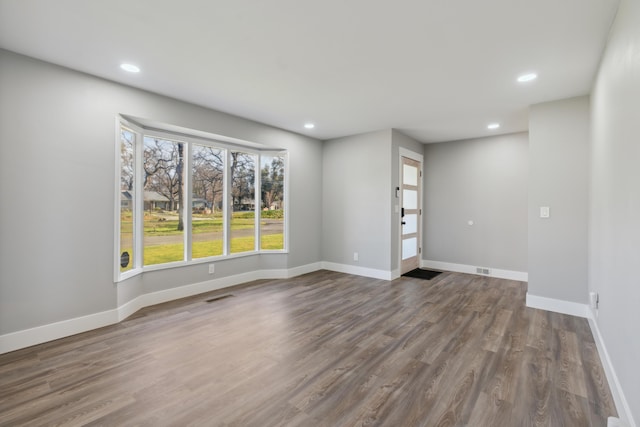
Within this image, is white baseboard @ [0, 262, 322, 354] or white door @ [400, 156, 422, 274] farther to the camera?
white door @ [400, 156, 422, 274]

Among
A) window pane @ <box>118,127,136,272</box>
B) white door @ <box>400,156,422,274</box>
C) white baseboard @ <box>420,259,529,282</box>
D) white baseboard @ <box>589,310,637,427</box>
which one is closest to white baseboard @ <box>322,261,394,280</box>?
white door @ <box>400,156,422,274</box>

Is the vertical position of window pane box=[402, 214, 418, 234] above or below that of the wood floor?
above

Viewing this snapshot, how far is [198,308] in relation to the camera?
3.78 meters

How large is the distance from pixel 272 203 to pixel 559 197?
4207 millimetres

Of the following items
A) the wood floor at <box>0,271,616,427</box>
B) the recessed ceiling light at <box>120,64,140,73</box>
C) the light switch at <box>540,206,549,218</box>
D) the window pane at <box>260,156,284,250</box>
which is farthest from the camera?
the window pane at <box>260,156,284,250</box>

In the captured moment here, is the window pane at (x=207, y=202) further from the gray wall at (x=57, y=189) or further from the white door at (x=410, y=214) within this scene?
the white door at (x=410, y=214)

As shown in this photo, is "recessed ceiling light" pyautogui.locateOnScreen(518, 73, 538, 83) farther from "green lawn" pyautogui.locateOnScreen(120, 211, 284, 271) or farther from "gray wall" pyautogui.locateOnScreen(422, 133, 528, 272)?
"green lawn" pyautogui.locateOnScreen(120, 211, 284, 271)

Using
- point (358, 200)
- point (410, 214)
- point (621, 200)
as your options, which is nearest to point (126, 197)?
point (358, 200)

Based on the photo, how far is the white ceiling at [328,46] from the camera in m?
2.07

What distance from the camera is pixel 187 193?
14.2 feet

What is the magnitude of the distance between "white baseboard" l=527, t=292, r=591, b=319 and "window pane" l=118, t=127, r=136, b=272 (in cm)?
511

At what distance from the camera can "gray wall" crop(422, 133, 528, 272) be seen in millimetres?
5273

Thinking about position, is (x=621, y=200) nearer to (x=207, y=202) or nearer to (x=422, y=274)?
(x=422, y=274)

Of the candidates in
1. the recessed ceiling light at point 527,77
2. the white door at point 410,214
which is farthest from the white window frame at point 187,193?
the recessed ceiling light at point 527,77
